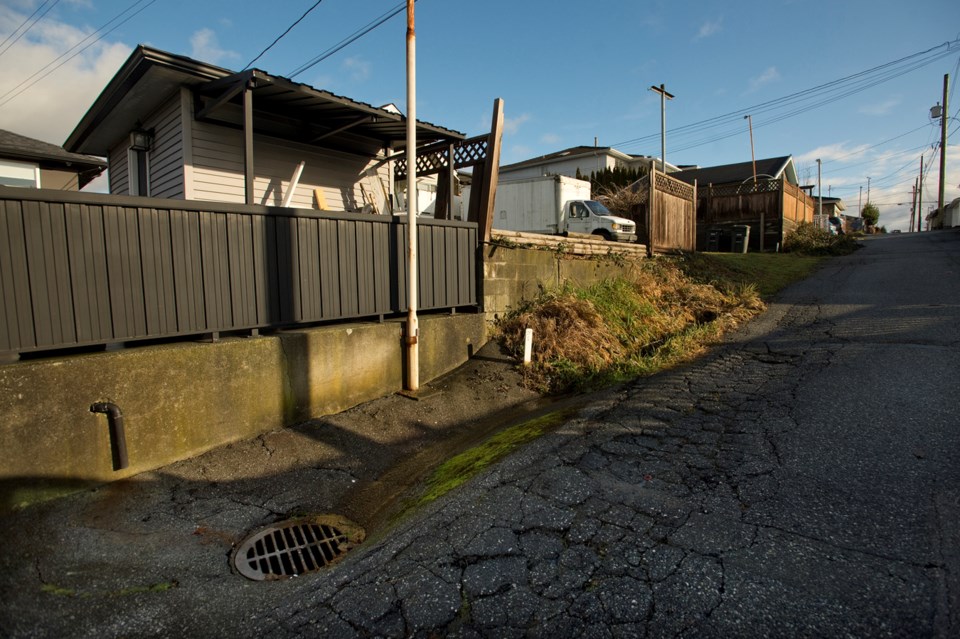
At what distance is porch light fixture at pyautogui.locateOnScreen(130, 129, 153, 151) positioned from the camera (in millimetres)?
9000

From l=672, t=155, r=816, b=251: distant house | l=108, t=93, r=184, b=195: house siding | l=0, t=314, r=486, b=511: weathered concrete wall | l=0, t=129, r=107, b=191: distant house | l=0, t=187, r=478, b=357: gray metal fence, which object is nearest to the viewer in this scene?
l=0, t=314, r=486, b=511: weathered concrete wall

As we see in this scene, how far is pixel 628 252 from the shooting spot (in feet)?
→ 33.3

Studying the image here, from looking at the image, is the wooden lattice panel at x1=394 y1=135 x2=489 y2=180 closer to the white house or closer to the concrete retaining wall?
the concrete retaining wall

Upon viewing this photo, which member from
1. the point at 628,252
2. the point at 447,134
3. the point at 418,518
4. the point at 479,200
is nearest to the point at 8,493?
the point at 418,518

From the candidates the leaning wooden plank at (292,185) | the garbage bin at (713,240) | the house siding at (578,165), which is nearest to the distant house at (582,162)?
the house siding at (578,165)

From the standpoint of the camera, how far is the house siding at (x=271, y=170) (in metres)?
8.11

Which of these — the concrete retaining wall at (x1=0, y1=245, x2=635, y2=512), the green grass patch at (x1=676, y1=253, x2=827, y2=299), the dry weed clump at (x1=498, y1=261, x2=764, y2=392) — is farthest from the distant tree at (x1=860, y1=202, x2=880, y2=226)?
the concrete retaining wall at (x1=0, y1=245, x2=635, y2=512)

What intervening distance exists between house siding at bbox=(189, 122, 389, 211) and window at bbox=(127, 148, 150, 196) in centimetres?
212

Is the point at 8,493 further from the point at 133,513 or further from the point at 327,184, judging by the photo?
the point at 327,184

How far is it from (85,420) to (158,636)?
7.04 feet

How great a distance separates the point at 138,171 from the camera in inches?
381

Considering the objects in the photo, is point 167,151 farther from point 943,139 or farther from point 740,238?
point 943,139

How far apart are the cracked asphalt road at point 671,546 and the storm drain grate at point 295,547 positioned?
6.8 inches

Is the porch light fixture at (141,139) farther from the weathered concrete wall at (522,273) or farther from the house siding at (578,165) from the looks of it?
the house siding at (578,165)
